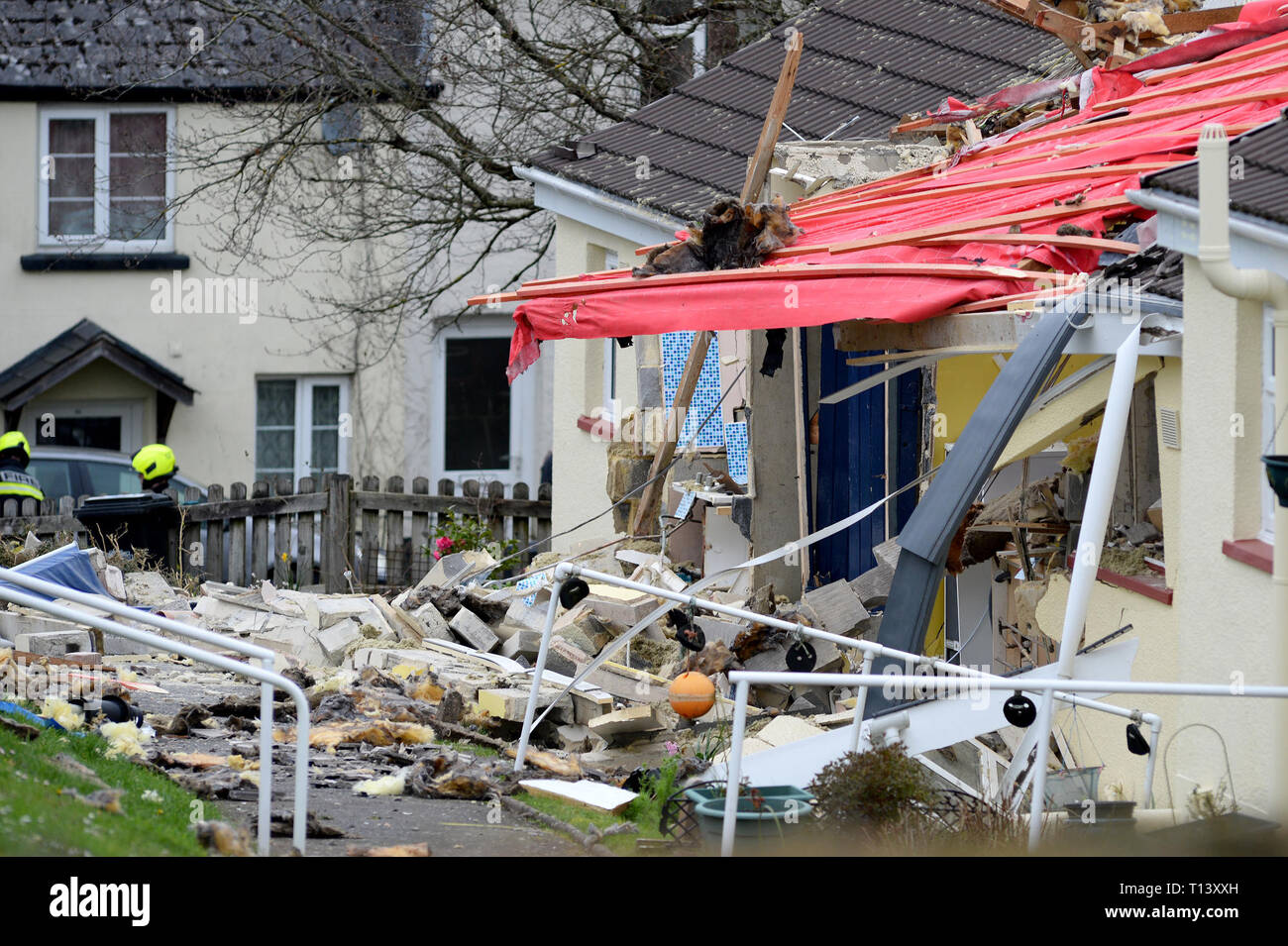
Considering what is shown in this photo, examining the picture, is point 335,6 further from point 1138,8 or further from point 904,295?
point 904,295

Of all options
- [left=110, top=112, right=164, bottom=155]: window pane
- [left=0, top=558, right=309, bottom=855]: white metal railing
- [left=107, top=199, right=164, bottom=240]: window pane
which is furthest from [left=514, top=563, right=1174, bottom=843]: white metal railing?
[left=110, top=112, right=164, bottom=155]: window pane

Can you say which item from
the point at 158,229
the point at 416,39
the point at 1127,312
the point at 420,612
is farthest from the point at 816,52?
the point at 158,229

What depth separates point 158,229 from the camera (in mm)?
20250

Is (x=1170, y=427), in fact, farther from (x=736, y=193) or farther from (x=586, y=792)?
(x=736, y=193)

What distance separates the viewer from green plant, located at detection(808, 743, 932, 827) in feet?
18.5

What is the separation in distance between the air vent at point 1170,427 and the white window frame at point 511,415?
14464 millimetres

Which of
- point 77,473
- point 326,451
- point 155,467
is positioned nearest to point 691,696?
point 155,467

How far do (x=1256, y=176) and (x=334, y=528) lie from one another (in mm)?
10939

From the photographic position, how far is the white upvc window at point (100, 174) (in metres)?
20.1

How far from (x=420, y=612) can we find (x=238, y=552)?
4.73 metres

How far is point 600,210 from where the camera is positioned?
44.2 ft

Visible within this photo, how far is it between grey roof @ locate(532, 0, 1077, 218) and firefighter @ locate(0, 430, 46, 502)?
5.78 m

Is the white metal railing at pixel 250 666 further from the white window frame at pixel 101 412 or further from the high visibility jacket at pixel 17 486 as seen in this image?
the white window frame at pixel 101 412

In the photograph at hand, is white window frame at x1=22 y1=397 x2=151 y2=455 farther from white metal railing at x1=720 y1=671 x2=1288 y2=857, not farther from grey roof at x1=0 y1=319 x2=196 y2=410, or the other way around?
white metal railing at x1=720 y1=671 x2=1288 y2=857
